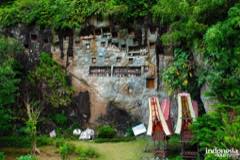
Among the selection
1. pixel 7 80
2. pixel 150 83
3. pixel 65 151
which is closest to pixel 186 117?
pixel 65 151

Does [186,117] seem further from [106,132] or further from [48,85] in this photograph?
[48,85]

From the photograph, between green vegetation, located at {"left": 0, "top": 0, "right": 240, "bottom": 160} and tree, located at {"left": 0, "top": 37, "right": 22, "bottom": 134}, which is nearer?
green vegetation, located at {"left": 0, "top": 0, "right": 240, "bottom": 160}

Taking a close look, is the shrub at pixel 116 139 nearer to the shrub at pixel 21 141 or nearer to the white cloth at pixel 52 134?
the shrub at pixel 21 141

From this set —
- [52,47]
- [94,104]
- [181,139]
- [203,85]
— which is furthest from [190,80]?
[52,47]

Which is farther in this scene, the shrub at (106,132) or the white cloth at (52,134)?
the white cloth at (52,134)

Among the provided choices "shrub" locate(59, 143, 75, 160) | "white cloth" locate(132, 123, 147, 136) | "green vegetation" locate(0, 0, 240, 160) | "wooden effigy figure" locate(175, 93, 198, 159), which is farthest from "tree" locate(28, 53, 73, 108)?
"wooden effigy figure" locate(175, 93, 198, 159)

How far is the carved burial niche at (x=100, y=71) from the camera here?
15891 mm

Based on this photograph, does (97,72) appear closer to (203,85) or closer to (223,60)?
(203,85)

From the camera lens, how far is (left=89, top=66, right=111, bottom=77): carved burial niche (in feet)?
52.1

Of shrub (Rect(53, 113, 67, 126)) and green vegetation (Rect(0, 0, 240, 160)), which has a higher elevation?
green vegetation (Rect(0, 0, 240, 160))

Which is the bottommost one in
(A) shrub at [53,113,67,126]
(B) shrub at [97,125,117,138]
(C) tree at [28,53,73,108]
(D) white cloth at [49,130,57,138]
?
(D) white cloth at [49,130,57,138]

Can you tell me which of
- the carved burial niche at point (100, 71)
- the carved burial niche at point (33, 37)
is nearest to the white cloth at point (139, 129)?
the carved burial niche at point (100, 71)

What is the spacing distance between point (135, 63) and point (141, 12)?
150cm

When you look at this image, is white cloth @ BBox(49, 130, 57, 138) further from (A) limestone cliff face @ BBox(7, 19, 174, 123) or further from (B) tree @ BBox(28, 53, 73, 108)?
(A) limestone cliff face @ BBox(7, 19, 174, 123)
